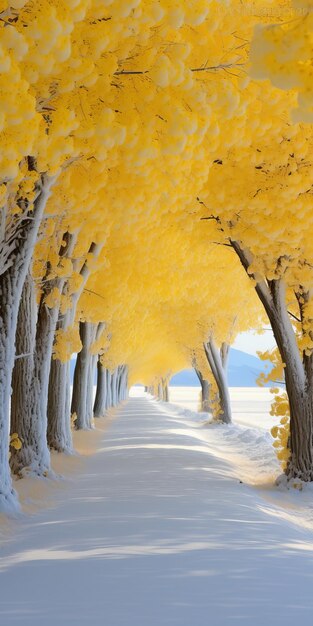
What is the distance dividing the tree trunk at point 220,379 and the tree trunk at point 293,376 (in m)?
15.9

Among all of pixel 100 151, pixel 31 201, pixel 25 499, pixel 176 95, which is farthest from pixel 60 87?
pixel 25 499

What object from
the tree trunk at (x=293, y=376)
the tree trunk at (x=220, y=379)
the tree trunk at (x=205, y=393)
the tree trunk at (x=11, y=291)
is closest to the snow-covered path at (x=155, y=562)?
the tree trunk at (x=11, y=291)

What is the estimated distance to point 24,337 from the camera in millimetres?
10953

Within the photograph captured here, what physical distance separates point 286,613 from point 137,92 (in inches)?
196

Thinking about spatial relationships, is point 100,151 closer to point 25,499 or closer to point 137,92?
point 137,92

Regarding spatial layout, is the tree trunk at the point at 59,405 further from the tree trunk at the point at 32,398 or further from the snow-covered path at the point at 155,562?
the snow-covered path at the point at 155,562

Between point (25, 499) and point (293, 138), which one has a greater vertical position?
point (293, 138)

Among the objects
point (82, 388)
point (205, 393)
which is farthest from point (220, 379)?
point (205, 393)

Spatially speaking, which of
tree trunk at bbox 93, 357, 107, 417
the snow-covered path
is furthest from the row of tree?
tree trunk at bbox 93, 357, 107, 417

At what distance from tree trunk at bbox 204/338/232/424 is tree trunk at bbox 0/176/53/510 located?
1991 cm

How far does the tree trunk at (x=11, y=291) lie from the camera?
789cm

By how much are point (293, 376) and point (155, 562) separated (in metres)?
7.01

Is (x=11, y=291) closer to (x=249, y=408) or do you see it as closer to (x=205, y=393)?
(x=205, y=393)

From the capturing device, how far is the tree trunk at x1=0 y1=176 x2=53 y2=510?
25.9 ft
